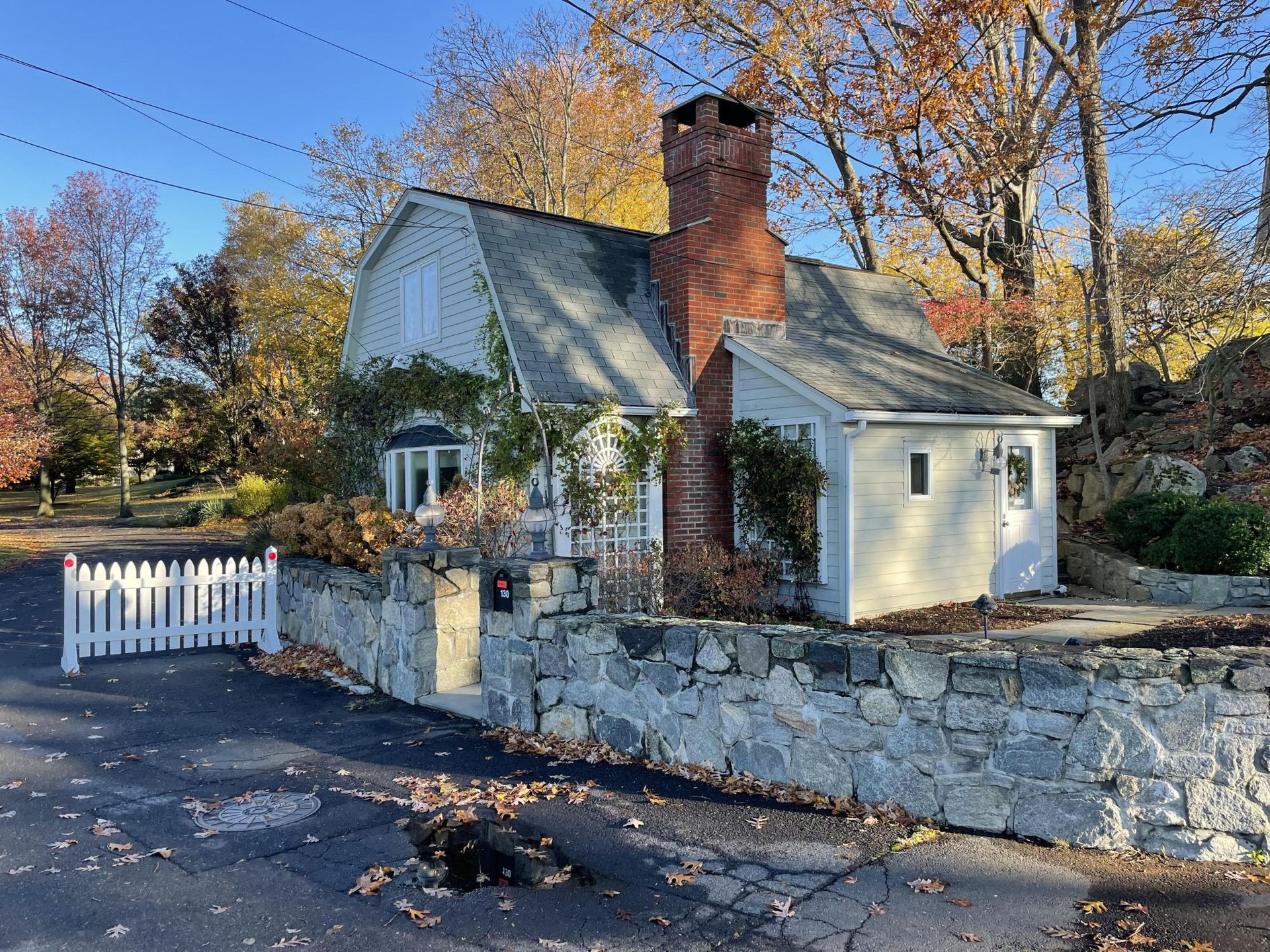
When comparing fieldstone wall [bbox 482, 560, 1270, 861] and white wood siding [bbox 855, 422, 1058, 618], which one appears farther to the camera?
white wood siding [bbox 855, 422, 1058, 618]

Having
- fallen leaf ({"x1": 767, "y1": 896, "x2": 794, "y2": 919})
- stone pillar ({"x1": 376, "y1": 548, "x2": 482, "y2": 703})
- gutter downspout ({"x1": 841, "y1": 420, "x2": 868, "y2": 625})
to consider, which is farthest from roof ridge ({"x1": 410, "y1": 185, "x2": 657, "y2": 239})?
fallen leaf ({"x1": 767, "y1": 896, "x2": 794, "y2": 919})

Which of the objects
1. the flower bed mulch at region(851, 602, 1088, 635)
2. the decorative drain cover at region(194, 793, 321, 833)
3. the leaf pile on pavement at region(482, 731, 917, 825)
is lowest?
the decorative drain cover at region(194, 793, 321, 833)

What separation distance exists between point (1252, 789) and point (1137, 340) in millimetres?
15266

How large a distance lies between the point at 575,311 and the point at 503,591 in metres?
5.90

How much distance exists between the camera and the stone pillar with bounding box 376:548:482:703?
740 cm

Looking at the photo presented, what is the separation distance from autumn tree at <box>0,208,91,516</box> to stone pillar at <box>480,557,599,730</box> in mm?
27339

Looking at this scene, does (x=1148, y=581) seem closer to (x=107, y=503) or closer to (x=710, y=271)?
(x=710, y=271)

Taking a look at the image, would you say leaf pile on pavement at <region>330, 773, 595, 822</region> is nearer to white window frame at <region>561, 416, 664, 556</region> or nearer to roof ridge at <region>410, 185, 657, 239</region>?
white window frame at <region>561, 416, 664, 556</region>

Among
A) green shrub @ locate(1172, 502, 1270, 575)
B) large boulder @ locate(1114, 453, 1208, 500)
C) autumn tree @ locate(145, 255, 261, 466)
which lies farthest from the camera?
autumn tree @ locate(145, 255, 261, 466)

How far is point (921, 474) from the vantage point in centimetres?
1157

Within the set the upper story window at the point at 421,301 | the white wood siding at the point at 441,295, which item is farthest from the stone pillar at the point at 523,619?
the upper story window at the point at 421,301

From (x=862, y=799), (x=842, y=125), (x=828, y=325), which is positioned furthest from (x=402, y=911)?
(x=842, y=125)

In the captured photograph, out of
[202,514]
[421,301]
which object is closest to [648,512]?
[421,301]

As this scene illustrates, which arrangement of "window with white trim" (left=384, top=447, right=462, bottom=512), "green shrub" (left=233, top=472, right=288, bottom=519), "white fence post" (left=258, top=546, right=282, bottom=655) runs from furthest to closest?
1. "green shrub" (left=233, top=472, right=288, bottom=519)
2. "window with white trim" (left=384, top=447, right=462, bottom=512)
3. "white fence post" (left=258, top=546, right=282, bottom=655)
